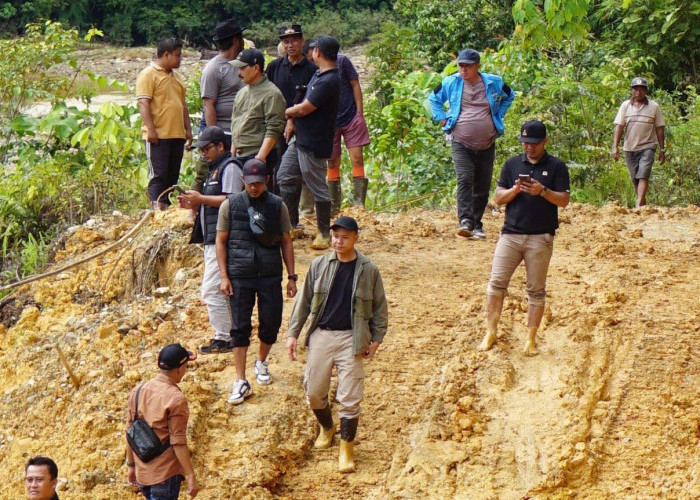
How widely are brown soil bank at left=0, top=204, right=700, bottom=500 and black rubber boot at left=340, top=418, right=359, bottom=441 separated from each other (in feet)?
0.77

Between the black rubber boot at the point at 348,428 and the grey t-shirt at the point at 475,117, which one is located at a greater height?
the grey t-shirt at the point at 475,117

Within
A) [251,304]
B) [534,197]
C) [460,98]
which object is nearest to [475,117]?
[460,98]

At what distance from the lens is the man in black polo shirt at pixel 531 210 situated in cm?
645

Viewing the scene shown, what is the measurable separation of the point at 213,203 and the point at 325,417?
1.68 meters

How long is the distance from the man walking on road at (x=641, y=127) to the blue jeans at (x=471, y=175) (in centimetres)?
281

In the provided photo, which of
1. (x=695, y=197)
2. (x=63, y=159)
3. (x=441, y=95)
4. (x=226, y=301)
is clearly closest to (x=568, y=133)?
(x=695, y=197)

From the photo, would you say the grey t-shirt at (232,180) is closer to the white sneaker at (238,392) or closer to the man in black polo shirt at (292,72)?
the white sneaker at (238,392)

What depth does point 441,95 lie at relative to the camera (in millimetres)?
9305

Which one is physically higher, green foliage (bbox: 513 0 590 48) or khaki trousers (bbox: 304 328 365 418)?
green foliage (bbox: 513 0 590 48)

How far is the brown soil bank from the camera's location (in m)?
5.75

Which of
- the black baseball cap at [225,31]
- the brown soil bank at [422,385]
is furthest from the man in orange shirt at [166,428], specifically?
the black baseball cap at [225,31]

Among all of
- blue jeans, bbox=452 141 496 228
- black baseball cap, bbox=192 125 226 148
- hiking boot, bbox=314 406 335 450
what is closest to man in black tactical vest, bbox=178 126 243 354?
black baseball cap, bbox=192 125 226 148

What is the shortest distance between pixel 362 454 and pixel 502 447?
83 centimetres

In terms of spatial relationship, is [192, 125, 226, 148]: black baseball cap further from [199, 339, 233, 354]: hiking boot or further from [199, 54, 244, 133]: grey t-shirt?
[199, 54, 244, 133]: grey t-shirt
